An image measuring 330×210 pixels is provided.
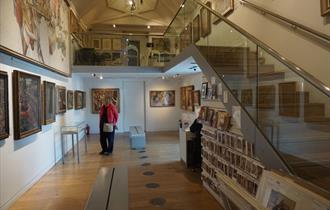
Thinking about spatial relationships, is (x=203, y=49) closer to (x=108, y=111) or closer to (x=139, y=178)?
(x=139, y=178)

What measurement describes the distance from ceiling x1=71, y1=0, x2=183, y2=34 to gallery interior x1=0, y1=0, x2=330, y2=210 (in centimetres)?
269

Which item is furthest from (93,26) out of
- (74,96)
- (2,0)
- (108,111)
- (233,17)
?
(2,0)

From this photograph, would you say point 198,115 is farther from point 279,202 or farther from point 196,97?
point 196,97

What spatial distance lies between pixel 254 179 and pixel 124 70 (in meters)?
6.51

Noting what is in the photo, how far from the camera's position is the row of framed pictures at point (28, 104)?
3.71 metres

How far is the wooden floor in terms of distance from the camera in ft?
13.2

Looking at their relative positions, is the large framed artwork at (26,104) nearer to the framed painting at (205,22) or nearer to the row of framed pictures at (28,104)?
the row of framed pictures at (28,104)

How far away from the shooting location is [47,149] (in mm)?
5871

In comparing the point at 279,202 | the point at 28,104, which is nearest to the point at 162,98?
the point at 28,104

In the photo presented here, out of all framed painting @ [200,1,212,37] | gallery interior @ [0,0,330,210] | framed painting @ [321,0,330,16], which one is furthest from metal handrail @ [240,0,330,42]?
framed painting @ [200,1,212,37]

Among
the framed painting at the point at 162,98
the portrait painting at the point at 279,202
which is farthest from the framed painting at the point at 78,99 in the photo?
the portrait painting at the point at 279,202

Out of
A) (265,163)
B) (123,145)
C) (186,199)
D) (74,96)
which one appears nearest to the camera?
(265,163)

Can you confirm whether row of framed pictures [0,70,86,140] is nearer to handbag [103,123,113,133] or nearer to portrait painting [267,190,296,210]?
handbag [103,123,113,133]

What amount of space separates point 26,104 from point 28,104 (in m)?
0.10
